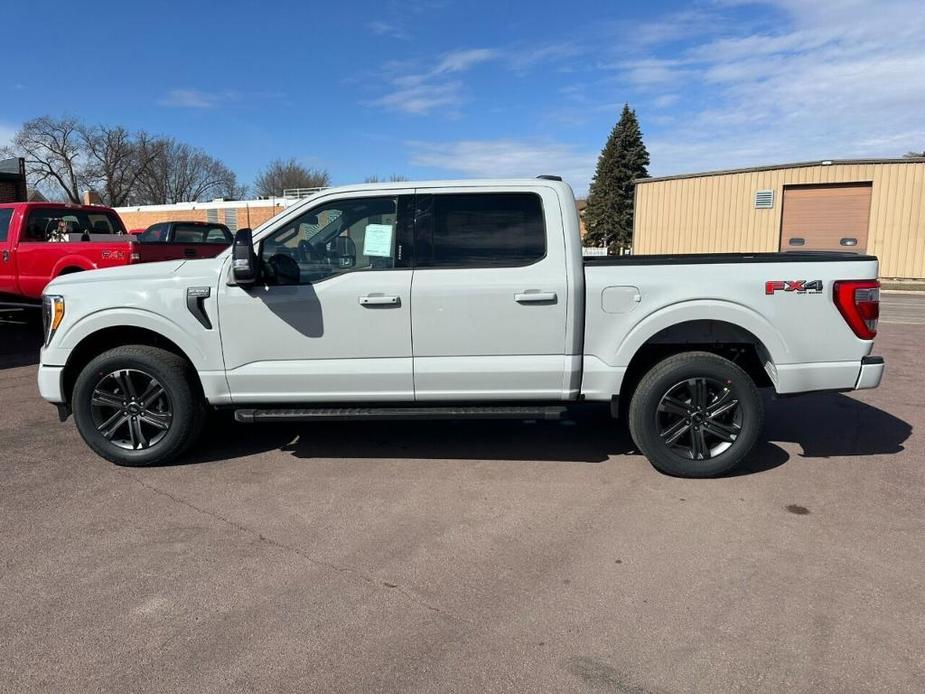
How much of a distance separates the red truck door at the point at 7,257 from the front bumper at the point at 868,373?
11.0 metres

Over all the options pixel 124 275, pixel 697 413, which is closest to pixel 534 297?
pixel 697 413

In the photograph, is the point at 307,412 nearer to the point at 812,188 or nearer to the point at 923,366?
the point at 923,366

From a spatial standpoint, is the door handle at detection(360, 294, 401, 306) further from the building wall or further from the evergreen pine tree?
the evergreen pine tree

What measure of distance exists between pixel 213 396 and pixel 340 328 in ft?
3.49

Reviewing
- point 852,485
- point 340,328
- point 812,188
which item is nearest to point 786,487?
point 852,485

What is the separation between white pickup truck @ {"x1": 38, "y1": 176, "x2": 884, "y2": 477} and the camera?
448 centimetres

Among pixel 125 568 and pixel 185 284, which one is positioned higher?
pixel 185 284

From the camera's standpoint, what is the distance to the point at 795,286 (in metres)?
4.43

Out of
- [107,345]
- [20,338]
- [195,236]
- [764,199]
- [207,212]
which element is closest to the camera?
[107,345]

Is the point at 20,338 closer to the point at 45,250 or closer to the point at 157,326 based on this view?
the point at 45,250

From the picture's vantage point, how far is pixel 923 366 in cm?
852

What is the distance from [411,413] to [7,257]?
8650 millimetres

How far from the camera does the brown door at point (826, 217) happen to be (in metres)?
23.7

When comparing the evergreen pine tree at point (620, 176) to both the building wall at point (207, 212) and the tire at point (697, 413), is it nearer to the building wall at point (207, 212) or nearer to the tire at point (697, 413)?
the building wall at point (207, 212)
